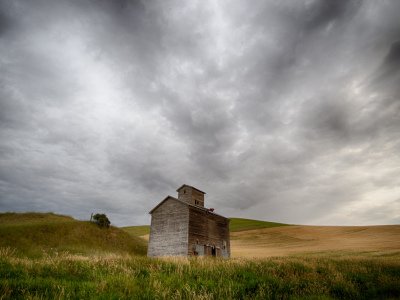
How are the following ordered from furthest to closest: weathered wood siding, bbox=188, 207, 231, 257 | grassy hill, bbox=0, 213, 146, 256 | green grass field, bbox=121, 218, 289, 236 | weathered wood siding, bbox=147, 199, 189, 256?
green grass field, bbox=121, 218, 289, 236 < weathered wood siding, bbox=188, 207, 231, 257 < weathered wood siding, bbox=147, 199, 189, 256 < grassy hill, bbox=0, 213, 146, 256

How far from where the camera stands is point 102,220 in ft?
139

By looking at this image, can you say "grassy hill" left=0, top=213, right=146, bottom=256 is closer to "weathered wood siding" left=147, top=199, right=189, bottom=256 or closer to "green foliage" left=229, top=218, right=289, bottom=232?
"weathered wood siding" left=147, top=199, right=189, bottom=256

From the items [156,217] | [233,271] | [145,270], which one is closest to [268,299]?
[233,271]

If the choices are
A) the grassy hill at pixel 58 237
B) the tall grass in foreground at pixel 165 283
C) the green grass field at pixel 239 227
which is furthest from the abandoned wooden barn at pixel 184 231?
the green grass field at pixel 239 227

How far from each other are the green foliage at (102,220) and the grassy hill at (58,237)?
35.0 inches

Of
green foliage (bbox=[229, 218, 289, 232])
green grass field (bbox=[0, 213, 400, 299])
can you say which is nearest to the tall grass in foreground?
green grass field (bbox=[0, 213, 400, 299])

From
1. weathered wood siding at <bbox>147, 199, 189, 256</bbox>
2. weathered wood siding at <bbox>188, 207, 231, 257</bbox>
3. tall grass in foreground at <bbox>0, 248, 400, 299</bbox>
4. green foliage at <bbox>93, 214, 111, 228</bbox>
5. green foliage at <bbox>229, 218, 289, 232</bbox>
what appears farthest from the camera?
green foliage at <bbox>229, 218, 289, 232</bbox>

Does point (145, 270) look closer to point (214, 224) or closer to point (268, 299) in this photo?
point (268, 299)

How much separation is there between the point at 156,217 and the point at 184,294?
31262mm

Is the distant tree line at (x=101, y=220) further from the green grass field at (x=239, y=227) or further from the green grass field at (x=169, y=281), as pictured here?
the green grass field at (x=239, y=227)

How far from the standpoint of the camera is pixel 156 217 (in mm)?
35281

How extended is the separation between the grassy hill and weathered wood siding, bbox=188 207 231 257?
11.8 m

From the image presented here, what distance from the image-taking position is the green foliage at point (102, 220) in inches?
1650

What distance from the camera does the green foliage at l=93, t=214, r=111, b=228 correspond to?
4191 centimetres
